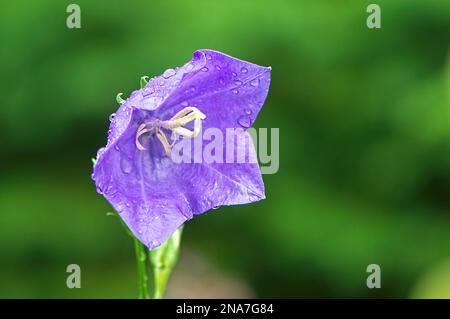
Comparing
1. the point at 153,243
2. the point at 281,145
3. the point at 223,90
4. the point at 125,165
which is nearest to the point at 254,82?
the point at 223,90

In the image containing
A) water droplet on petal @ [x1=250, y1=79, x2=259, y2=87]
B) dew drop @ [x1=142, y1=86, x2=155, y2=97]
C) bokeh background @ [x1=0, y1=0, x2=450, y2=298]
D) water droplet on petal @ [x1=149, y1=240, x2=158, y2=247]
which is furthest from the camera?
bokeh background @ [x1=0, y1=0, x2=450, y2=298]

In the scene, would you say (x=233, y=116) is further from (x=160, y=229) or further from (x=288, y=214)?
(x=288, y=214)

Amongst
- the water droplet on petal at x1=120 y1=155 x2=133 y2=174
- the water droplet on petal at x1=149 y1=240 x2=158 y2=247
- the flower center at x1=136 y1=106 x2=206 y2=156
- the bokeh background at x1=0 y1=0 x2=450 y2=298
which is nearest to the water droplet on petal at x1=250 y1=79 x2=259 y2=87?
the flower center at x1=136 y1=106 x2=206 y2=156

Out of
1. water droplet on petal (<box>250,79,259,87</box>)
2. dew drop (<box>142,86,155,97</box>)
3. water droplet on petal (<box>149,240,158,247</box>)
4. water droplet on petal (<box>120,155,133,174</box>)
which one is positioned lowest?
water droplet on petal (<box>149,240,158,247</box>)

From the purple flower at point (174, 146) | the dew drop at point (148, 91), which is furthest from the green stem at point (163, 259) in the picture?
the dew drop at point (148, 91)

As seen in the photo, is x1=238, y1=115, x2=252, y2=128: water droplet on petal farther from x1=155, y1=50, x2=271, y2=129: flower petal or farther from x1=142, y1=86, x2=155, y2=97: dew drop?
x1=142, y1=86, x2=155, y2=97: dew drop

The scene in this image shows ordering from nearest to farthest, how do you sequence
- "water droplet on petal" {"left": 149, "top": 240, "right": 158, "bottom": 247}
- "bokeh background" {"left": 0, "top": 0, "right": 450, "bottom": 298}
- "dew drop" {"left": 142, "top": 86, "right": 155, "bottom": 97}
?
"water droplet on petal" {"left": 149, "top": 240, "right": 158, "bottom": 247} → "dew drop" {"left": 142, "top": 86, "right": 155, "bottom": 97} → "bokeh background" {"left": 0, "top": 0, "right": 450, "bottom": 298}

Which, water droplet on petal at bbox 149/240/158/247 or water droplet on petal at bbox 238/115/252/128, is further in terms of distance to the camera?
water droplet on petal at bbox 238/115/252/128
